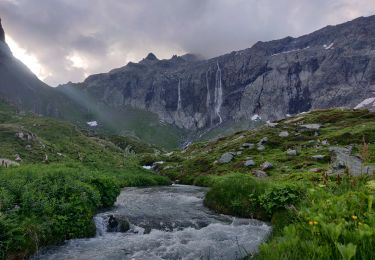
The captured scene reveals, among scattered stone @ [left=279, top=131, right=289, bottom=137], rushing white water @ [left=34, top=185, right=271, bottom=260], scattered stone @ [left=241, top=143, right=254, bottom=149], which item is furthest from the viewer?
scattered stone @ [left=279, top=131, right=289, bottom=137]

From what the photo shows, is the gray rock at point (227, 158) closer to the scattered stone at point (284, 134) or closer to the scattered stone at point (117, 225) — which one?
the scattered stone at point (284, 134)

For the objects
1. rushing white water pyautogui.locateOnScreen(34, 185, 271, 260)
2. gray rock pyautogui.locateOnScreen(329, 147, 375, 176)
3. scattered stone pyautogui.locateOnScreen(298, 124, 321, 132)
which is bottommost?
rushing white water pyautogui.locateOnScreen(34, 185, 271, 260)

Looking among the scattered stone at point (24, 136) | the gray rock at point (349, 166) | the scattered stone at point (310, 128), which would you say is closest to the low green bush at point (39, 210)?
the gray rock at point (349, 166)

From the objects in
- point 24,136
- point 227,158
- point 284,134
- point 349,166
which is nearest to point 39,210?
point 349,166

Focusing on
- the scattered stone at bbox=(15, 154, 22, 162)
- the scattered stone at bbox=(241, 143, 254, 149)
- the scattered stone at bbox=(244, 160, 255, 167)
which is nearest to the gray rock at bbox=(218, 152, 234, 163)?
the scattered stone at bbox=(241, 143, 254, 149)

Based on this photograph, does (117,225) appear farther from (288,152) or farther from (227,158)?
(227,158)

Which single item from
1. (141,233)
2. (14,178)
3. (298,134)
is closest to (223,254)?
(141,233)

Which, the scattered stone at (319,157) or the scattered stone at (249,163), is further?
the scattered stone at (249,163)

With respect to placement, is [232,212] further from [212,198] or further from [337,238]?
[337,238]

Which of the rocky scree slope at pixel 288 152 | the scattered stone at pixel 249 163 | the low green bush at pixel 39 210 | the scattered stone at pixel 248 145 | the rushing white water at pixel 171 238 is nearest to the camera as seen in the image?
the low green bush at pixel 39 210

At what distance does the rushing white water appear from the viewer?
15.2 meters

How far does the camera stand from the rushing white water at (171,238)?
597 inches

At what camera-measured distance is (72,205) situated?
1923 cm

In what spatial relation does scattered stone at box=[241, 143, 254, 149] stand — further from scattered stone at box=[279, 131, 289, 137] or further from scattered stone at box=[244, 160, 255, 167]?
scattered stone at box=[244, 160, 255, 167]
